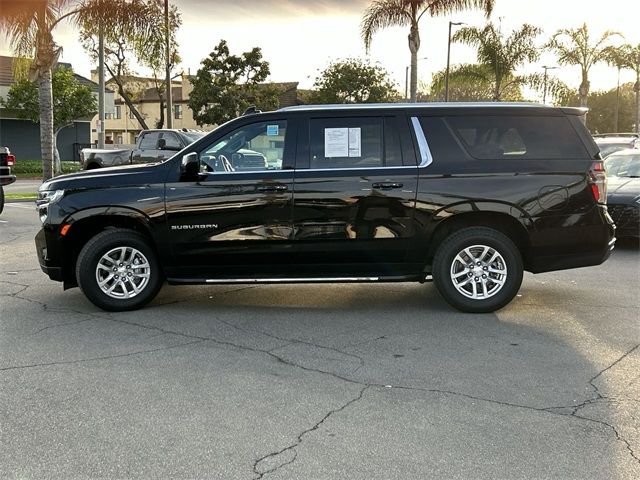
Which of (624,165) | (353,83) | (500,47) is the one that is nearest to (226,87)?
(353,83)

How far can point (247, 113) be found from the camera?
21.2ft

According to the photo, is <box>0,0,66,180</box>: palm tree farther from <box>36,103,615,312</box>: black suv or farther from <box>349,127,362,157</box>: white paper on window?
<box>349,127,362,157</box>: white paper on window

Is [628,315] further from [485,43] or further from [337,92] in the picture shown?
[337,92]

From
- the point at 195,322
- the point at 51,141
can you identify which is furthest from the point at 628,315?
the point at 51,141

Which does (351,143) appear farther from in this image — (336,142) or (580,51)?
(580,51)

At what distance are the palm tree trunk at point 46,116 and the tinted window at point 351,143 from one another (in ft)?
44.7

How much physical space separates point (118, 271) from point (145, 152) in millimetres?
13599

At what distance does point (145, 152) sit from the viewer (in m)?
19.2

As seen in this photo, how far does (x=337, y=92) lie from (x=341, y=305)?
4572 centimetres

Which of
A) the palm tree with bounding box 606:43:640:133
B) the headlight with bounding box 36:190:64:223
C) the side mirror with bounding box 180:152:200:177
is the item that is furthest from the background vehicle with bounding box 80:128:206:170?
the palm tree with bounding box 606:43:640:133

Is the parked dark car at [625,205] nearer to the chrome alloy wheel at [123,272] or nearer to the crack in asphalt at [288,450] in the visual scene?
the chrome alloy wheel at [123,272]

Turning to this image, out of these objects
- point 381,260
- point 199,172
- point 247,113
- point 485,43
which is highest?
point 485,43

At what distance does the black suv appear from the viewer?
6164 mm

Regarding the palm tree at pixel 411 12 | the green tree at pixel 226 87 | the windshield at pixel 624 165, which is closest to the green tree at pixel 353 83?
the green tree at pixel 226 87
